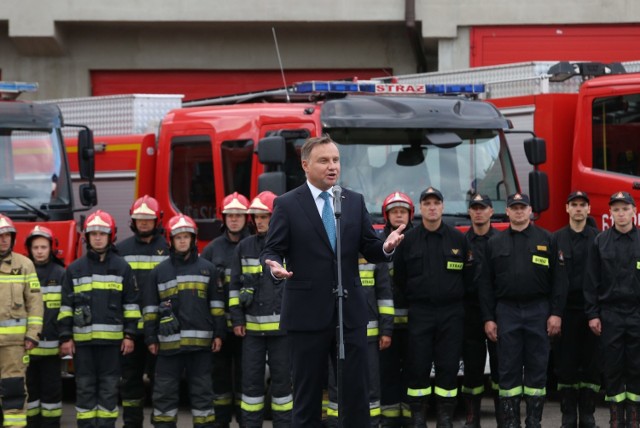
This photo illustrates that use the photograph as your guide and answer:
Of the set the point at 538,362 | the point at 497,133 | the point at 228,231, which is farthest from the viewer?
the point at 497,133

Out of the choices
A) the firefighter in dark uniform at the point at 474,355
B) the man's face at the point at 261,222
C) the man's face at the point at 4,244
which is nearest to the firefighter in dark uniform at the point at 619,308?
the firefighter in dark uniform at the point at 474,355

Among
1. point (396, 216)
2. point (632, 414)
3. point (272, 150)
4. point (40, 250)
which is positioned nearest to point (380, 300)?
point (396, 216)

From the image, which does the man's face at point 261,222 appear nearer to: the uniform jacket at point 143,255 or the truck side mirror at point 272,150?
the truck side mirror at point 272,150

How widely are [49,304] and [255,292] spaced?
6.01ft

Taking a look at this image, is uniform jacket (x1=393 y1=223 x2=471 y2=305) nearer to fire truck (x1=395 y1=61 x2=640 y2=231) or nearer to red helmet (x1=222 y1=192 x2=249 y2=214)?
red helmet (x1=222 y1=192 x2=249 y2=214)

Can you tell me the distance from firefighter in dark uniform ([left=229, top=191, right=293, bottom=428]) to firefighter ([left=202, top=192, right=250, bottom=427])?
1.02 feet

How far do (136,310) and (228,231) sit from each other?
1.06 meters

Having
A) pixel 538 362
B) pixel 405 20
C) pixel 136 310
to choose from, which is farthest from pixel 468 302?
pixel 405 20

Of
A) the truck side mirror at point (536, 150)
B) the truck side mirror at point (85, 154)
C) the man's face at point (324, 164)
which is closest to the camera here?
the man's face at point (324, 164)

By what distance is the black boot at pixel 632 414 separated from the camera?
33.1 feet

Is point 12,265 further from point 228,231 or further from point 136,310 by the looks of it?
point 228,231

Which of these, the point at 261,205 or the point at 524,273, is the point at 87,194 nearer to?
the point at 261,205

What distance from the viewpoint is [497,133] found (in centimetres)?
1184

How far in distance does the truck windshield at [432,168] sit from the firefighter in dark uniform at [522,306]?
4.08 feet
